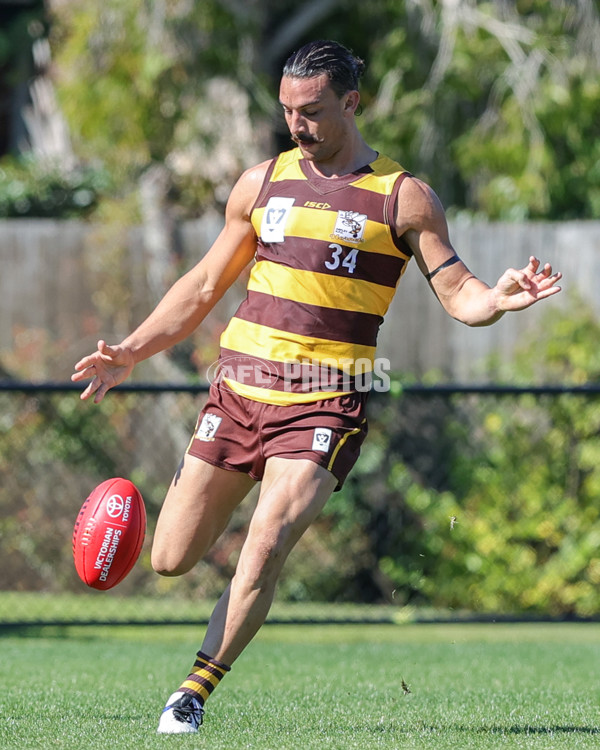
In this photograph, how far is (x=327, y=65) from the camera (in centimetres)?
448

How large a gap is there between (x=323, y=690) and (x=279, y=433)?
159cm

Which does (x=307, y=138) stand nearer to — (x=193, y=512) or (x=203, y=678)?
(x=193, y=512)

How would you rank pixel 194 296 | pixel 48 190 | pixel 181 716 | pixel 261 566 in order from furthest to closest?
pixel 48 190 → pixel 194 296 → pixel 261 566 → pixel 181 716

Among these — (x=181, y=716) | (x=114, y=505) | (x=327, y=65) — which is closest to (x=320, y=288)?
(x=327, y=65)

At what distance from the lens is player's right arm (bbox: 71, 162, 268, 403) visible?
4.73m

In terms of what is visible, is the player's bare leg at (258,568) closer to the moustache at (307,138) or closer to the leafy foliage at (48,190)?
the moustache at (307,138)

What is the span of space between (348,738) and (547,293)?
5.48 feet

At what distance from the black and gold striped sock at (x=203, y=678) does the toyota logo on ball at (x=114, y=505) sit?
0.69m

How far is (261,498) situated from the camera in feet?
14.2

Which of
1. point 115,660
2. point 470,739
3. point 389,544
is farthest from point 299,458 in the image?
point 389,544

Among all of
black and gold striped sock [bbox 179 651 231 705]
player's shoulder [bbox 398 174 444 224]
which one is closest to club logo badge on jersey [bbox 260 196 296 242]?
player's shoulder [bbox 398 174 444 224]

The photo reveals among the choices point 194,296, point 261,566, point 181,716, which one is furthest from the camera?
point 194,296

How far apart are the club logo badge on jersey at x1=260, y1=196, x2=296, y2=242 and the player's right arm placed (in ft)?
0.46

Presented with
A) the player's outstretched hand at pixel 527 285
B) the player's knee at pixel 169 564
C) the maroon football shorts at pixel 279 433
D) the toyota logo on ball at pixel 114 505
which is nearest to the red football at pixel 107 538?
the toyota logo on ball at pixel 114 505
